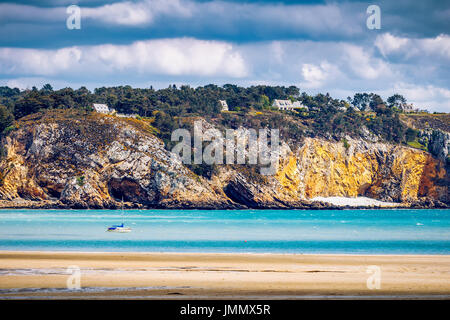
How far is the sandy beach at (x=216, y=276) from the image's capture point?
67.3 feet

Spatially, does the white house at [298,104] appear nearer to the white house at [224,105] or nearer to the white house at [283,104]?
the white house at [283,104]

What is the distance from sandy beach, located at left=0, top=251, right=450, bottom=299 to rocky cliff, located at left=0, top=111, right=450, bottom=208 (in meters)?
73.1

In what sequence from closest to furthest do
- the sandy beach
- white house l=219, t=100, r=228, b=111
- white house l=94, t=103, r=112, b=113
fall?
the sandy beach < white house l=94, t=103, r=112, b=113 < white house l=219, t=100, r=228, b=111

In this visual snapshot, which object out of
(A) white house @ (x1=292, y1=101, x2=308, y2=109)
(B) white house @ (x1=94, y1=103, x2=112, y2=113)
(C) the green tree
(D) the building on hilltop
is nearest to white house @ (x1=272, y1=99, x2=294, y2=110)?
(D) the building on hilltop

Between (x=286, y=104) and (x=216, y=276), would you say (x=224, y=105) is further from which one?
(x=216, y=276)

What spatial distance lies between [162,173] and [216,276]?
282ft

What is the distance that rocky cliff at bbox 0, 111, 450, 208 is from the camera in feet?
346

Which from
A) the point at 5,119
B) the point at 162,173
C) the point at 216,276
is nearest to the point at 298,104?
the point at 162,173

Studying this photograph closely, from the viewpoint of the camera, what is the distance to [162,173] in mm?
109875

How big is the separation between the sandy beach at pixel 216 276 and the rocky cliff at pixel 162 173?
7306cm

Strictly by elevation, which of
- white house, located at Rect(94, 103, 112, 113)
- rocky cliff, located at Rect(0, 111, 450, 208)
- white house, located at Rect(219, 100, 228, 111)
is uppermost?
white house, located at Rect(219, 100, 228, 111)

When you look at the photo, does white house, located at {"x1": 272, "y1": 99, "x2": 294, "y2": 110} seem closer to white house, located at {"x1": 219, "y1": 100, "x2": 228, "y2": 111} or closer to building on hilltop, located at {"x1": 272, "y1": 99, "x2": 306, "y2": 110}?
building on hilltop, located at {"x1": 272, "y1": 99, "x2": 306, "y2": 110}
